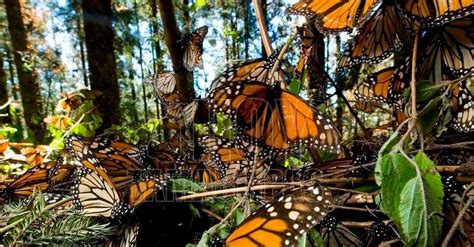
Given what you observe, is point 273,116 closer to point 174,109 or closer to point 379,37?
point 379,37

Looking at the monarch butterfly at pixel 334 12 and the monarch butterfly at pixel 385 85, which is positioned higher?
the monarch butterfly at pixel 334 12

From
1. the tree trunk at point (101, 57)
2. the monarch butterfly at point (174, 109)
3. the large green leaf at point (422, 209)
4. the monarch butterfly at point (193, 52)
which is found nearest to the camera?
the large green leaf at point (422, 209)

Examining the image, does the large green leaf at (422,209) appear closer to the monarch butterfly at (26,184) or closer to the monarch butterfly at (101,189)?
the monarch butterfly at (101,189)

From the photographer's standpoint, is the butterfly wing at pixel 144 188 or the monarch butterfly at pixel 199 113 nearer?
the butterfly wing at pixel 144 188

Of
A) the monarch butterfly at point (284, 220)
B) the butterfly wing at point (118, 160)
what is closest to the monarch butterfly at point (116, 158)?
the butterfly wing at point (118, 160)

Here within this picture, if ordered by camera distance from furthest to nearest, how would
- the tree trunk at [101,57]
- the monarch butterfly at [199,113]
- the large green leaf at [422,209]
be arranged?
the tree trunk at [101,57] → the monarch butterfly at [199,113] → the large green leaf at [422,209]

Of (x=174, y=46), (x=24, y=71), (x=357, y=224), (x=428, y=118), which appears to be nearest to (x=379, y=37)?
(x=428, y=118)

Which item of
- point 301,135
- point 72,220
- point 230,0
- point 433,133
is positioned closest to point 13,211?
point 72,220
